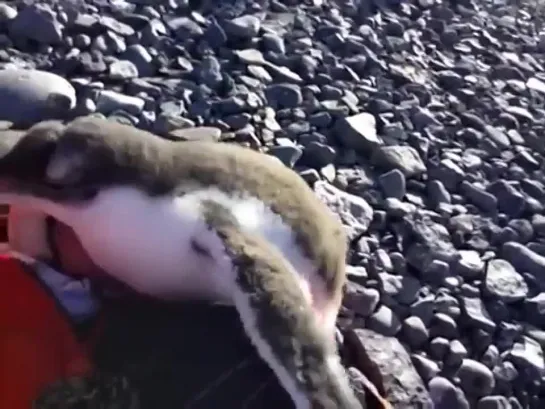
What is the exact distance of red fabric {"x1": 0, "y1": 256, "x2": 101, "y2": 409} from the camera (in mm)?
1647

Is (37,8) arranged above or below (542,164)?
above

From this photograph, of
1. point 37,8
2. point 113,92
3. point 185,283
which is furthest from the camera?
point 37,8

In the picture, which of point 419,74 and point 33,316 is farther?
point 419,74

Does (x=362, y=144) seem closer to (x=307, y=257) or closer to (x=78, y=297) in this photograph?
(x=307, y=257)

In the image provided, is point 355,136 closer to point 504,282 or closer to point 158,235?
point 504,282

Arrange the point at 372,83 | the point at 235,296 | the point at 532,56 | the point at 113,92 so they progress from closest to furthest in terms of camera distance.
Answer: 1. the point at 235,296
2. the point at 113,92
3. the point at 372,83
4. the point at 532,56

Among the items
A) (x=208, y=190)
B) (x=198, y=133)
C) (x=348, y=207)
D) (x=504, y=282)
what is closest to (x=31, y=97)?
(x=198, y=133)

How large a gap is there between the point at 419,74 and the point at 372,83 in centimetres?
21

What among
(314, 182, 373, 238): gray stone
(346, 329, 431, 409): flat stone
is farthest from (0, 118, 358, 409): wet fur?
(314, 182, 373, 238): gray stone

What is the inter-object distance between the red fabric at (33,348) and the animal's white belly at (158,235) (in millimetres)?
115

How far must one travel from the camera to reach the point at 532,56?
3617 millimetres

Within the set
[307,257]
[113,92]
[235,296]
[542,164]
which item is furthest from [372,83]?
[235,296]

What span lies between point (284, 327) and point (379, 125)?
1439mm

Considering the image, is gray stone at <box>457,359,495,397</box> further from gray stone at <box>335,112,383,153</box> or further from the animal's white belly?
gray stone at <box>335,112,383,153</box>
